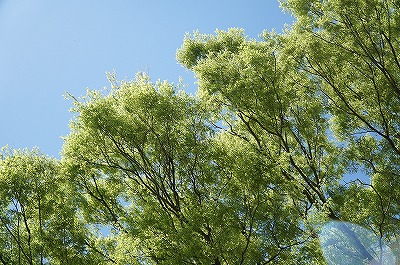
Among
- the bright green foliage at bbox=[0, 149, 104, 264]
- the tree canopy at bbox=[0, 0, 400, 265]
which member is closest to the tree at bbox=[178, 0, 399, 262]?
the tree canopy at bbox=[0, 0, 400, 265]

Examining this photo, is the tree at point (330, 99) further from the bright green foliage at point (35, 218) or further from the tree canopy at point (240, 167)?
the bright green foliage at point (35, 218)

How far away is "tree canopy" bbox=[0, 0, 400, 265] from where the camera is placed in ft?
39.7

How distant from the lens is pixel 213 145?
1393cm

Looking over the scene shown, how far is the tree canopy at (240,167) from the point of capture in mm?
12102

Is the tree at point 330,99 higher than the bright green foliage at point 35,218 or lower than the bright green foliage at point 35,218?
higher

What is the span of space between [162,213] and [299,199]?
5873 mm

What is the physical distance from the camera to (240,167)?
11.9 m

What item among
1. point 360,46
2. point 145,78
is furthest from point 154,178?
point 360,46

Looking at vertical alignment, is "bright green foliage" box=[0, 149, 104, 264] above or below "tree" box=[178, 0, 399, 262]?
below

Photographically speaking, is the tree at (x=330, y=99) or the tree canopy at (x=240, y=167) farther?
the tree at (x=330, y=99)

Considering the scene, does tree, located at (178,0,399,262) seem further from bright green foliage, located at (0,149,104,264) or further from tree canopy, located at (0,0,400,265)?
bright green foliage, located at (0,149,104,264)

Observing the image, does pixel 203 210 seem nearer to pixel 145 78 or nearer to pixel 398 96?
pixel 145 78

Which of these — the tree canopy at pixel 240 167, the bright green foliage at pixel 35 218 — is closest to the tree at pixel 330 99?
the tree canopy at pixel 240 167

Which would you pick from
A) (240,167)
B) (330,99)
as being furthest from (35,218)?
(330,99)
